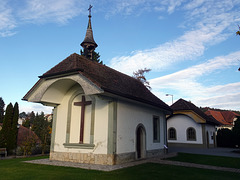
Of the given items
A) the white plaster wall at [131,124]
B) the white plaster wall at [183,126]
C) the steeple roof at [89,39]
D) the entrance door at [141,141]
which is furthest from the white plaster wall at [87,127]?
the white plaster wall at [183,126]

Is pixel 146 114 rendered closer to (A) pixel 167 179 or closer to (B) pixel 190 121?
(A) pixel 167 179

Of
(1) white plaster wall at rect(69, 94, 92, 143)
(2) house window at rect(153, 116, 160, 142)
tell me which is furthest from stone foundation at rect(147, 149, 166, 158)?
(1) white plaster wall at rect(69, 94, 92, 143)

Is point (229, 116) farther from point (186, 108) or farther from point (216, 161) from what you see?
point (216, 161)

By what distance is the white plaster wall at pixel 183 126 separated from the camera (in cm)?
2467

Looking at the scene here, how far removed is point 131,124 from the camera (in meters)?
12.4

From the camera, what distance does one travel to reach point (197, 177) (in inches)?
311

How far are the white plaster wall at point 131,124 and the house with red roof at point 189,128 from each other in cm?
1150

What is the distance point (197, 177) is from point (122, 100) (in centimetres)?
563

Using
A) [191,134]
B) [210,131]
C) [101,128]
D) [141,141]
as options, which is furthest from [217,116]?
[101,128]

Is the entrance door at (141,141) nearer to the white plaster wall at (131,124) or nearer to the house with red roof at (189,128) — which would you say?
Result: the white plaster wall at (131,124)

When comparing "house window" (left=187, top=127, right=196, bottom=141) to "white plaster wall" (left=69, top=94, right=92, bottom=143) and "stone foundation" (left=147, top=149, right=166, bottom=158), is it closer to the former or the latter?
"stone foundation" (left=147, top=149, right=166, bottom=158)

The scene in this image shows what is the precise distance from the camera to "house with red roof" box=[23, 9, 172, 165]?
10.4 meters

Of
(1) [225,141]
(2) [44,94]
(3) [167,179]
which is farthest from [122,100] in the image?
(1) [225,141]

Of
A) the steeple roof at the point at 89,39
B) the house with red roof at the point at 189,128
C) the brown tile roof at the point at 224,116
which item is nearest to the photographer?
the steeple roof at the point at 89,39
